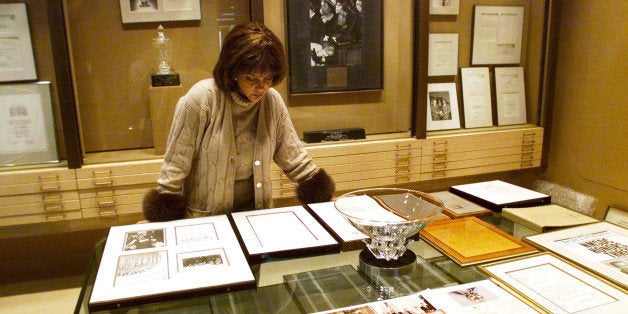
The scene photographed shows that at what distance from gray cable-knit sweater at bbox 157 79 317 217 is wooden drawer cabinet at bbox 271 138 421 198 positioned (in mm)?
1162

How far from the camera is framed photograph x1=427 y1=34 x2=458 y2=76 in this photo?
136 inches

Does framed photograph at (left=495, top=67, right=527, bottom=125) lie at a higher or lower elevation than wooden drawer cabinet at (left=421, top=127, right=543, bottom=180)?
higher

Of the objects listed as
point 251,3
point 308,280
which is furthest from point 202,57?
point 308,280

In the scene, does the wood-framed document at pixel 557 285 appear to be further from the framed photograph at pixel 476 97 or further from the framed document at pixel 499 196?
the framed photograph at pixel 476 97

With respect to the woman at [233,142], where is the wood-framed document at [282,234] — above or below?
below

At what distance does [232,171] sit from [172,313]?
0.79m

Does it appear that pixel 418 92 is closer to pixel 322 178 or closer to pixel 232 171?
pixel 322 178

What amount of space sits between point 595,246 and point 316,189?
0.97 m

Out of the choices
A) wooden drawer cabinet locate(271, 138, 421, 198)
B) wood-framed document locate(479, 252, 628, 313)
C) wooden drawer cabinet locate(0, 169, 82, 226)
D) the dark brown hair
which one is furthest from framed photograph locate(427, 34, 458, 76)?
wooden drawer cabinet locate(0, 169, 82, 226)

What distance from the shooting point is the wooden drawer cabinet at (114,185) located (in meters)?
2.73

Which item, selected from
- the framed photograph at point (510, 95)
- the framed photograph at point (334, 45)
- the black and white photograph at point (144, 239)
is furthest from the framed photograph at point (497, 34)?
the black and white photograph at point (144, 239)

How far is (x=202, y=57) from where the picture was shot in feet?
10.0

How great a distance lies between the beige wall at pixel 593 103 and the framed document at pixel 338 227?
2530 millimetres

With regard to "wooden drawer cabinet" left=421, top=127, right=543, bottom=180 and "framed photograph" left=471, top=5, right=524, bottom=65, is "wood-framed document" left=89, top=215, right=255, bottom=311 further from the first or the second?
"framed photograph" left=471, top=5, right=524, bottom=65
